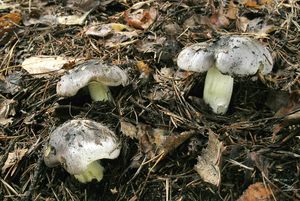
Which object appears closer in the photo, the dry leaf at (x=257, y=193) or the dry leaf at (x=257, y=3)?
the dry leaf at (x=257, y=193)

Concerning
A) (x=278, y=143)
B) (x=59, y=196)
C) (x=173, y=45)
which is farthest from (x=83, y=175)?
(x=173, y=45)

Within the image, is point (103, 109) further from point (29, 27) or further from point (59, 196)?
point (29, 27)

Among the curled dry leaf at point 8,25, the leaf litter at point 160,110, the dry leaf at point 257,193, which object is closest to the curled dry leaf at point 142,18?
the leaf litter at point 160,110

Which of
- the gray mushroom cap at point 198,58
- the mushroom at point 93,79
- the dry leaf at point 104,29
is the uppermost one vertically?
the gray mushroom cap at point 198,58

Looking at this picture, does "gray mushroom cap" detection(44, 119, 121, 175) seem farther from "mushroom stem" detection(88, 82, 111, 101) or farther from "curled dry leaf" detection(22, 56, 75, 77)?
"curled dry leaf" detection(22, 56, 75, 77)

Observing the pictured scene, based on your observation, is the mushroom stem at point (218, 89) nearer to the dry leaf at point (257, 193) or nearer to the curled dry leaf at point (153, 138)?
the curled dry leaf at point (153, 138)

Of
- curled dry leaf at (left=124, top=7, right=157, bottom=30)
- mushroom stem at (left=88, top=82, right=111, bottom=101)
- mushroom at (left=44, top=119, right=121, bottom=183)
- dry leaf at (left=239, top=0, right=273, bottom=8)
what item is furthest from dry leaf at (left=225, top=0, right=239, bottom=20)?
mushroom at (left=44, top=119, right=121, bottom=183)

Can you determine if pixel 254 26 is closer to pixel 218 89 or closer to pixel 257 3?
pixel 257 3

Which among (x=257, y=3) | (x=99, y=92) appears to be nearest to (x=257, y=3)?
(x=257, y=3)
